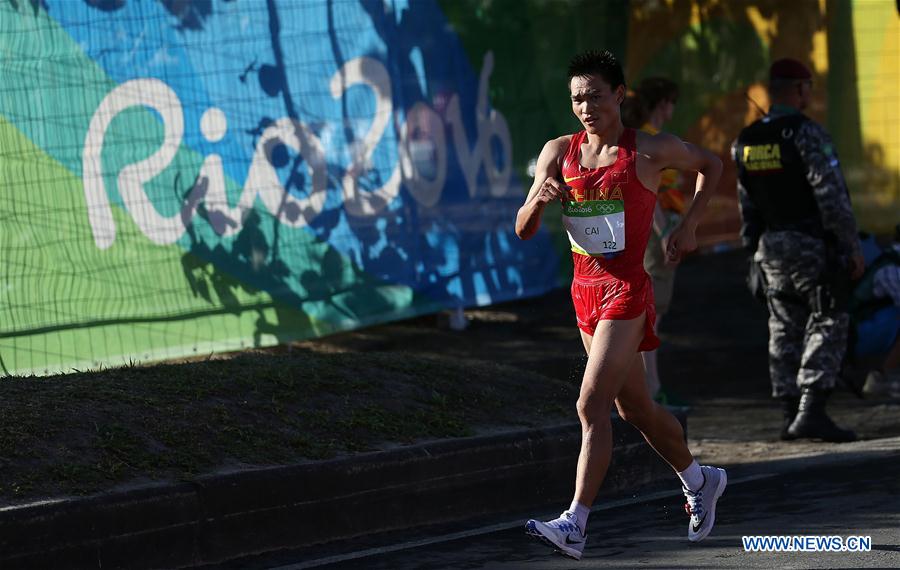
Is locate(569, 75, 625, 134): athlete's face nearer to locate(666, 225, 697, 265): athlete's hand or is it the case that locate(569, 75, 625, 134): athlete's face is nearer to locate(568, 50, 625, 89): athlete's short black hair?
locate(568, 50, 625, 89): athlete's short black hair

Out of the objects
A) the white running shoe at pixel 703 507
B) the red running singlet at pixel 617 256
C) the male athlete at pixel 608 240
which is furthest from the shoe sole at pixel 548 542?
the red running singlet at pixel 617 256

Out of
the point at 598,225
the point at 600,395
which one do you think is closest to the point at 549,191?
the point at 598,225

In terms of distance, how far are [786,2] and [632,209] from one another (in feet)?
31.4

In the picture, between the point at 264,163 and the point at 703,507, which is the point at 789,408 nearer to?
the point at 703,507

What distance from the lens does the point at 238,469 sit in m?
6.53

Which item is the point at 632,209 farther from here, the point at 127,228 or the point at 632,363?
the point at 127,228

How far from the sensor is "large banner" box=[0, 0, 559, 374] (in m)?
9.60

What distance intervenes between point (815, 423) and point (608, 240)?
11.7 feet

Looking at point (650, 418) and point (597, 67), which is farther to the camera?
point (650, 418)

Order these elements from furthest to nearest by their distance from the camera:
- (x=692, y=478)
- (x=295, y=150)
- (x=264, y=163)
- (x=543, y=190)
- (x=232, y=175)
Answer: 1. (x=295, y=150)
2. (x=264, y=163)
3. (x=232, y=175)
4. (x=692, y=478)
5. (x=543, y=190)

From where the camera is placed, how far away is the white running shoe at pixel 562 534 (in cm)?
590

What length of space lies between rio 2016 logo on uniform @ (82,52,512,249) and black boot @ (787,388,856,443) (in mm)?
3490

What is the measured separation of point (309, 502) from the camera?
6.63 meters

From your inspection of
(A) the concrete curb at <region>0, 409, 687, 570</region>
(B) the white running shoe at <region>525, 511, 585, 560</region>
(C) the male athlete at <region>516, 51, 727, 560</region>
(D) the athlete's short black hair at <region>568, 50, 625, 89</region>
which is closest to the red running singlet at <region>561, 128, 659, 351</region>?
(C) the male athlete at <region>516, 51, 727, 560</region>
